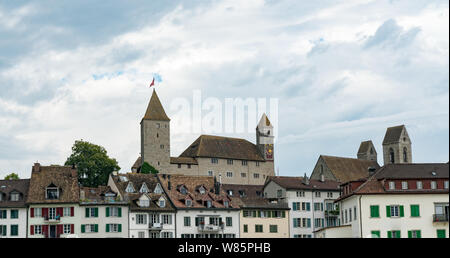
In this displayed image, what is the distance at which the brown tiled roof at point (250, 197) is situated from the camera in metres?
113

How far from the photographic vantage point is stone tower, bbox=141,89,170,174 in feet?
572

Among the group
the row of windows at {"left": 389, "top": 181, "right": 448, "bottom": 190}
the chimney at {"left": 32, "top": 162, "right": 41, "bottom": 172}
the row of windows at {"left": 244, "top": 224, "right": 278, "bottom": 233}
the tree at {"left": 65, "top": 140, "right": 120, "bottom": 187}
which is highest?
the tree at {"left": 65, "top": 140, "right": 120, "bottom": 187}

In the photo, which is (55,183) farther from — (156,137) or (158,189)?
(156,137)

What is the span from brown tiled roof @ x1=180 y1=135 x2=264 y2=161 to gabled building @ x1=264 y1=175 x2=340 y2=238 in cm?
5744

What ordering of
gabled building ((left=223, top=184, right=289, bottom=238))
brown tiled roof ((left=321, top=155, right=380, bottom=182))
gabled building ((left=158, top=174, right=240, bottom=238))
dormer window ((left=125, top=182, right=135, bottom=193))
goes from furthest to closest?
brown tiled roof ((left=321, top=155, right=380, bottom=182)), gabled building ((left=223, top=184, right=289, bottom=238)), dormer window ((left=125, top=182, right=135, bottom=193)), gabled building ((left=158, top=174, right=240, bottom=238))

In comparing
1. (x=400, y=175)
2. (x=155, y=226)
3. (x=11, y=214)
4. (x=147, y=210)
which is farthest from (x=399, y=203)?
(x=11, y=214)

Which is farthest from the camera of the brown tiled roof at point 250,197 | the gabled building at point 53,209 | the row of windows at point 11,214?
the brown tiled roof at point 250,197

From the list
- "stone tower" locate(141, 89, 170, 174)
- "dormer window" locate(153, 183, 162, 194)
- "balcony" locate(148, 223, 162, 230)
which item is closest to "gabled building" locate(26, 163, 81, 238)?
"balcony" locate(148, 223, 162, 230)

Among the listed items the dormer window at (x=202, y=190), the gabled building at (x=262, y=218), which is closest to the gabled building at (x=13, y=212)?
the dormer window at (x=202, y=190)

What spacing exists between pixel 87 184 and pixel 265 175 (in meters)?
58.8

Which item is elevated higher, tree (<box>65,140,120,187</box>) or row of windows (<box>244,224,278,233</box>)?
tree (<box>65,140,120,187</box>)

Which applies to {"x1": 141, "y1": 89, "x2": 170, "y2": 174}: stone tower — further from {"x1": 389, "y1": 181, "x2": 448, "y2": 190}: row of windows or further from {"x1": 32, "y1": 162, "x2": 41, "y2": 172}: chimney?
{"x1": 389, "y1": 181, "x2": 448, "y2": 190}: row of windows

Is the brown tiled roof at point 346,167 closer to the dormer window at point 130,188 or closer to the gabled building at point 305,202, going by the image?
the gabled building at point 305,202

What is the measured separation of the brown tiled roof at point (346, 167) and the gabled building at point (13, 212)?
81359mm
